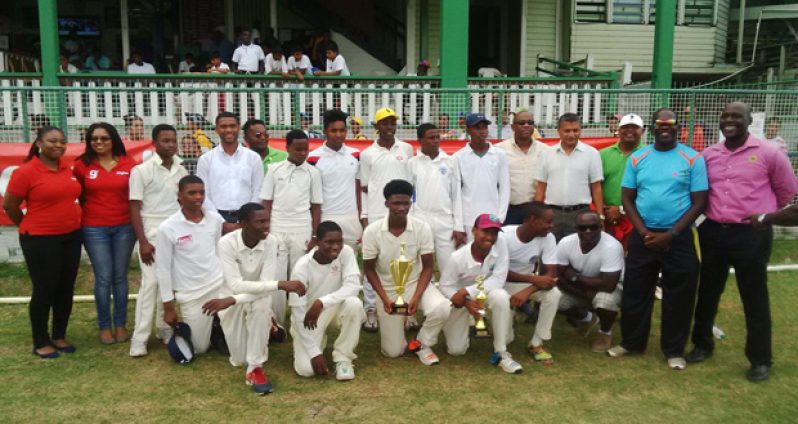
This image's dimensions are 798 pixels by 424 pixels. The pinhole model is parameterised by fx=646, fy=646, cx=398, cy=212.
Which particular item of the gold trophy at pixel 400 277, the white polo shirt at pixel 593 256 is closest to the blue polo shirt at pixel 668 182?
the white polo shirt at pixel 593 256

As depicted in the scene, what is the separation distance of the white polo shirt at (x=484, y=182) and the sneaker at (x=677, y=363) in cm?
186

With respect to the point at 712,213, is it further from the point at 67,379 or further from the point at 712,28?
the point at 712,28

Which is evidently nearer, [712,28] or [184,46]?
[184,46]

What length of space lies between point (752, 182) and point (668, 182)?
0.55 meters

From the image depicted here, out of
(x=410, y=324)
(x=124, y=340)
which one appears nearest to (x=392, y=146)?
(x=410, y=324)

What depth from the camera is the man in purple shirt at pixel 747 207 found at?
461 cm

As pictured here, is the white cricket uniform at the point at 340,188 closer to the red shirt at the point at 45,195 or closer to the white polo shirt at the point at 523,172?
the white polo shirt at the point at 523,172

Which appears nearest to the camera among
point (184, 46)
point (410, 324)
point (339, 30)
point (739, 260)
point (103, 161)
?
point (739, 260)

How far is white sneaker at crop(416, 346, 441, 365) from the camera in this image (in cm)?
507

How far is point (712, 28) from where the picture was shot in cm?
1692

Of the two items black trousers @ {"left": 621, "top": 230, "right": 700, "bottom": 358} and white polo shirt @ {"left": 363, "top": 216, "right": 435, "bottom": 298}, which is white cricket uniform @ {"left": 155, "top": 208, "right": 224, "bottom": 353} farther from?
black trousers @ {"left": 621, "top": 230, "right": 700, "bottom": 358}

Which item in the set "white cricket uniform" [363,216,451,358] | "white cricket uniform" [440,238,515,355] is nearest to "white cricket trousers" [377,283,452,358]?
"white cricket uniform" [363,216,451,358]

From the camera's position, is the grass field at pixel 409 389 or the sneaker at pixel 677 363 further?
the sneaker at pixel 677 363

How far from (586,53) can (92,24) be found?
481 inches
